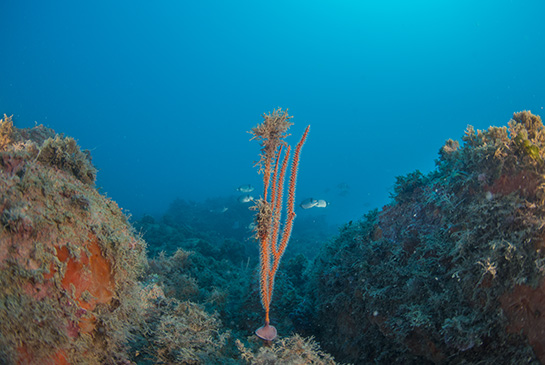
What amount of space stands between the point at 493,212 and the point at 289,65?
156 metres

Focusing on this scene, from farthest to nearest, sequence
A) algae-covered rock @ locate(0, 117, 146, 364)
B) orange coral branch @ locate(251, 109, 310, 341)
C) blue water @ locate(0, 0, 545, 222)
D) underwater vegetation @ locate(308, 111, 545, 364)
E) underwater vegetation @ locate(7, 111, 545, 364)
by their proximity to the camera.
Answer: blue water @ locate(0, 0, 545, 222)
orange coral branch @ locate(251, 109, 310, 341)
underwater vegetation @ locate(308, 111, 545, 364)
underwater vegetation @ locate(7, 111, 545, 364)
algae-covered rock @ locate(0, 117, 146, 364)

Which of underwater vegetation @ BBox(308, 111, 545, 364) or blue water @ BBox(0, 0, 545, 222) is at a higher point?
blue water @ BBox(0, 0, 545, 222)

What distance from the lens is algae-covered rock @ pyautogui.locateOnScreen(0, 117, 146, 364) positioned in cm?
225

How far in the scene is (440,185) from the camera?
14.2 feet

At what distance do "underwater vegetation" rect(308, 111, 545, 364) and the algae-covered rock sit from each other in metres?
3.37

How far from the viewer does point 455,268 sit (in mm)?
3416

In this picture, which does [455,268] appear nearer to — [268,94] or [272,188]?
[272,188]

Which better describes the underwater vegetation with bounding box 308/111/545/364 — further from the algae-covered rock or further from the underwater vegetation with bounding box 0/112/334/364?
the algae-covered rock

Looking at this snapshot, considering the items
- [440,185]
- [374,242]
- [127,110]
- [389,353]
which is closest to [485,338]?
[389,353]

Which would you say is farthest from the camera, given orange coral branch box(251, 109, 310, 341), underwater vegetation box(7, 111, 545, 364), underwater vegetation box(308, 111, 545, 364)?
orange coral branch box(251, 109, 310, 341)

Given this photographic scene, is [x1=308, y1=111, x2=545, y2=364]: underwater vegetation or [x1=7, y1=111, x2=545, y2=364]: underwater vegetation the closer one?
[x1=7, y1=111, x2=545, y2=364]: underwater vegetation

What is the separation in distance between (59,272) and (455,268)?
4450mm

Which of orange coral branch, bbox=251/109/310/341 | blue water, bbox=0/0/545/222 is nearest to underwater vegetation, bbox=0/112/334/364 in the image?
orange coral branch, bbox=251/109/310/341

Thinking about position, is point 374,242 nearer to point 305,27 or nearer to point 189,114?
point 189,114
